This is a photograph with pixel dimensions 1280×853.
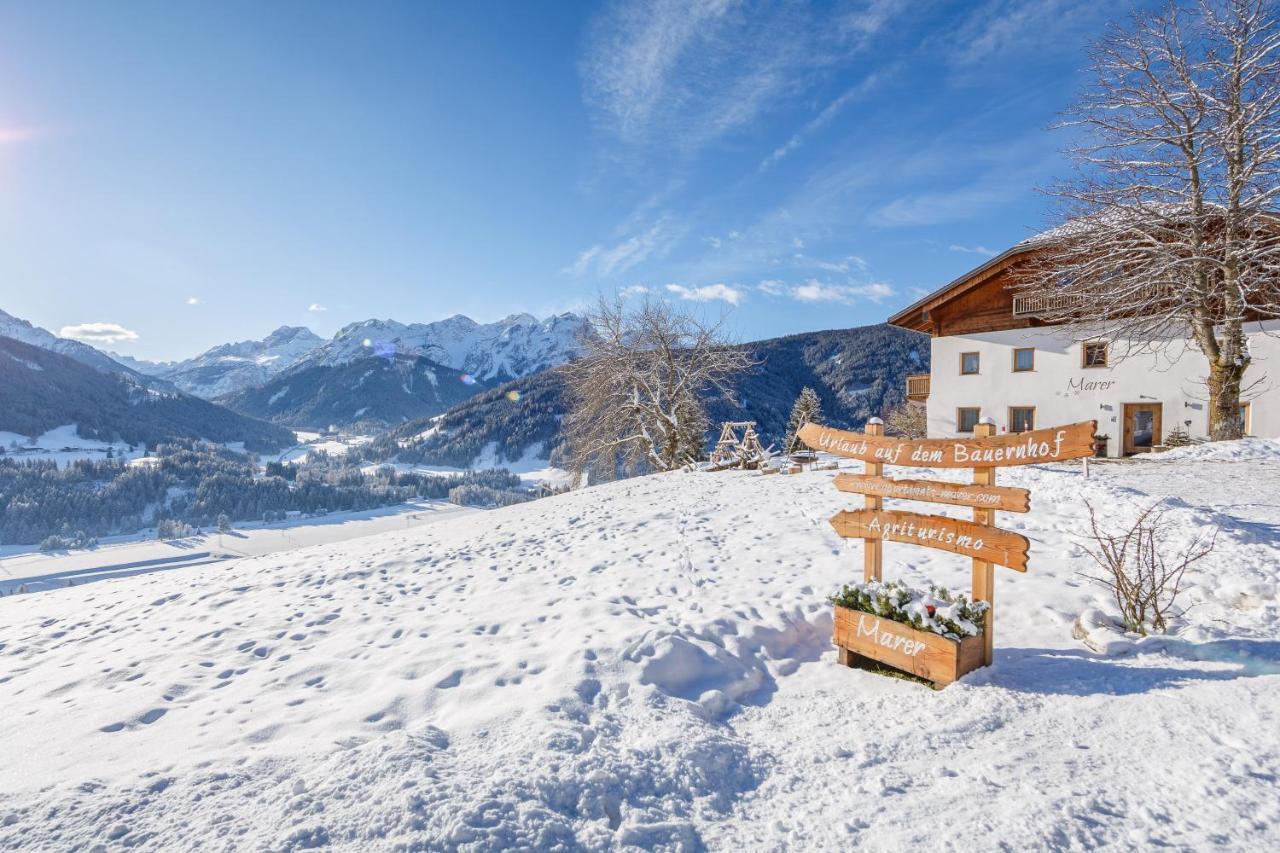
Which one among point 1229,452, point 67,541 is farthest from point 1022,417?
point 67,541

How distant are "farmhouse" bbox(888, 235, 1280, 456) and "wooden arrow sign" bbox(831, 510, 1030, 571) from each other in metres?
19.6

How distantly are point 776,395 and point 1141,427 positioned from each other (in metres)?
116

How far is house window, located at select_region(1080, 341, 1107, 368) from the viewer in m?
22.9

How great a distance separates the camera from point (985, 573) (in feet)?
17.9

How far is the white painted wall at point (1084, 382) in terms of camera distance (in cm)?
2006

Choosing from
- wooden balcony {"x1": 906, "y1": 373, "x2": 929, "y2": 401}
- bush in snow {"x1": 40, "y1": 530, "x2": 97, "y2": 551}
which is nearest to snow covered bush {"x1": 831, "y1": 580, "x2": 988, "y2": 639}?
wooden balcony {"x1": 906, "y1": 373, "x2": 929, "y2": 401}

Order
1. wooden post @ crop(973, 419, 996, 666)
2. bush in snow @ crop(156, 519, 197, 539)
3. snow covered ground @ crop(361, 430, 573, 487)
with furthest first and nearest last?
1. snow covered ground @ crop(361, 430, 573, 487)
2. bush in snow @ crop(156, 519, 197, 539)
3. wooden post @ crop(973, 419, 996, 666)

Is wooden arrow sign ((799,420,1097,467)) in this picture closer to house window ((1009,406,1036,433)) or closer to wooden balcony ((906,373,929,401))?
house window ((1009,406,1036,433))

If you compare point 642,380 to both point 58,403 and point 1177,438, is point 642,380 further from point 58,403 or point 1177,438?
point 58,403

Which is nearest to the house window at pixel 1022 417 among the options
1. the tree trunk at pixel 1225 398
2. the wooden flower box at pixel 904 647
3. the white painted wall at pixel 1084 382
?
the white painted wall at pixel 1084 382

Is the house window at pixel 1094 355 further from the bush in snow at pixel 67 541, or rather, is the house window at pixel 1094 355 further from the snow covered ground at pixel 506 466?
the bush in snow at pixel 67 541

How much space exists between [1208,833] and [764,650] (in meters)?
3.65

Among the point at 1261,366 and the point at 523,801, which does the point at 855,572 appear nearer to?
the point at 523,801

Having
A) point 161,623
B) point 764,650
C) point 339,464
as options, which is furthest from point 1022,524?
point 339,464
